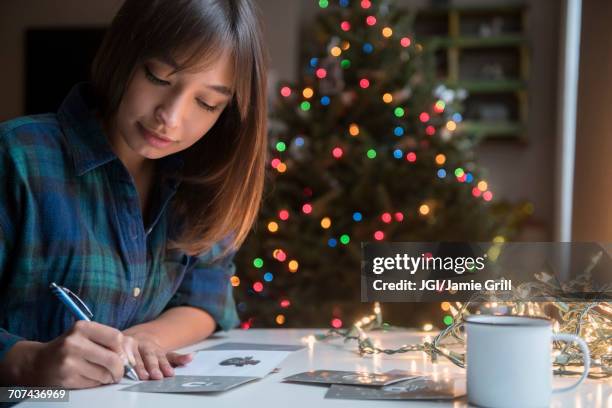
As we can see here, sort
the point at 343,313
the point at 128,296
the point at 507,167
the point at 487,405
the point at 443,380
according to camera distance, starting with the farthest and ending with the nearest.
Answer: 1. the point at 507,167
2. the point at 343,313
3. the point at 128,296
4. the point at 443,380
5. the point at 487,405

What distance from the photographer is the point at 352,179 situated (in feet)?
8.37

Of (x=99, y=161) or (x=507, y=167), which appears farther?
(x=507, y=167)

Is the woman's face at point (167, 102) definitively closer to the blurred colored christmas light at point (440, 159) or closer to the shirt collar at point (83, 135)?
the shirt collar at point (83, 135)

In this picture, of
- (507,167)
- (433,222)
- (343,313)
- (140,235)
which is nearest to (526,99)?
(507,167)

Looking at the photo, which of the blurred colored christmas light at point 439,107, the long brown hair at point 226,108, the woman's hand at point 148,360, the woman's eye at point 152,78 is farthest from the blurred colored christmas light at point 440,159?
the woman's hand at point 148,360

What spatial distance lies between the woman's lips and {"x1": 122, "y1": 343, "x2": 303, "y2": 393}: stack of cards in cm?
31

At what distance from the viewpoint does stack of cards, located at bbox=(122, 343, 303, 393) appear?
2.40 feet

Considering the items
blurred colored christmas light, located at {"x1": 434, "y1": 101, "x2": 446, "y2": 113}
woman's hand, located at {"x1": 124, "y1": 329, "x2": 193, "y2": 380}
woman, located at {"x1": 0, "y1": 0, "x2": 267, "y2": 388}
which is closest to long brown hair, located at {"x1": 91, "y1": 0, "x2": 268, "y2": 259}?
woman, located at {"x1": 0, "y1": 0, "x2": 267, "y2": 388}

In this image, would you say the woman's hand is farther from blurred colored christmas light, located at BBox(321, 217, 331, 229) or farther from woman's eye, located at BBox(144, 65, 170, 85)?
blurred colored christmas light, located at BBox(321, 217, 331, 229)

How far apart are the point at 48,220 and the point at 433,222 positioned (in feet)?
6.08

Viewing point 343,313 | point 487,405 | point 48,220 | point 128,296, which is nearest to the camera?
point 487,405

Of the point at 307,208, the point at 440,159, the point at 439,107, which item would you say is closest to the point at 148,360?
the point at 307,208

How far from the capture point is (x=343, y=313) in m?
2.51

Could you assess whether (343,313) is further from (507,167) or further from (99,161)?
(507,167)
